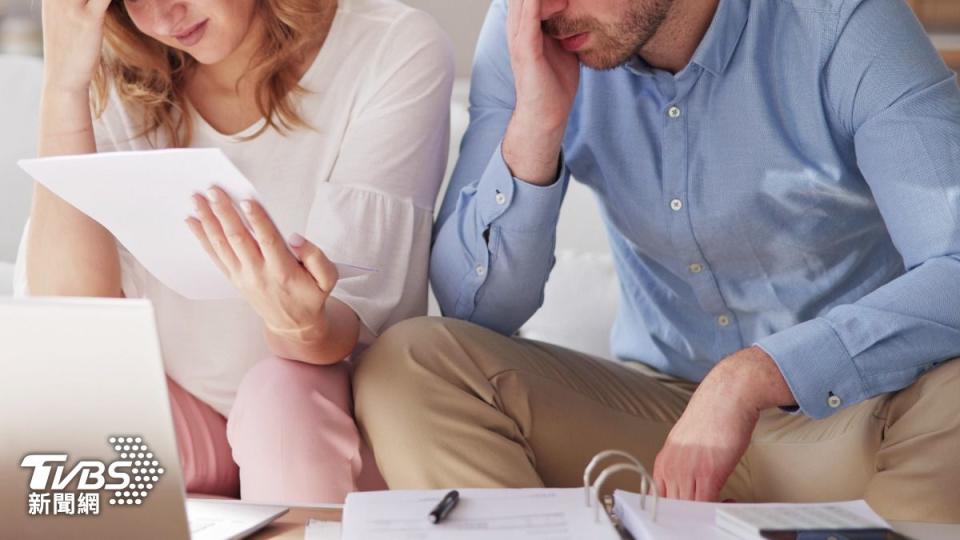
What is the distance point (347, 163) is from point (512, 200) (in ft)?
0.74

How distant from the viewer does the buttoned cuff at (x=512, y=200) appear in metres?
1.52

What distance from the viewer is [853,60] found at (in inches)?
57.0

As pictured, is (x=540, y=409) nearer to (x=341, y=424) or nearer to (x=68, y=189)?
(x=341, y=424)

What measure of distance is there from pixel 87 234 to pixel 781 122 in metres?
0.87

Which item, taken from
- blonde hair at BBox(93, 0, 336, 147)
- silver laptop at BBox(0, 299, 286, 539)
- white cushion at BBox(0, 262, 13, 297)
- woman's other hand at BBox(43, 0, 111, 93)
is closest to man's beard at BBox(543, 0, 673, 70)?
blonde hair at BBox(93, 0, 336, 147)

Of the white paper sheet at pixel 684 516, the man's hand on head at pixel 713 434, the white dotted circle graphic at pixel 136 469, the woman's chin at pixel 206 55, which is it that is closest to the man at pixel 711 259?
the man's hand on head at pixel 713 434

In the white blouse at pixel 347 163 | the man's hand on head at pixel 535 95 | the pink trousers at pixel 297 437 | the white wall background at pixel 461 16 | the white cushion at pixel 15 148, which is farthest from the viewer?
the white wall background at pixel 461 16

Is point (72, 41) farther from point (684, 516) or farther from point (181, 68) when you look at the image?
point (684, 516)

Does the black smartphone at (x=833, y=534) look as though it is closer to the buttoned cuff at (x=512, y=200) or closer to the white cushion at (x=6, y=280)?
the buttoned cuff at (x=512, y=200)

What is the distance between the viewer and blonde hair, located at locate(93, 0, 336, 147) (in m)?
1.64

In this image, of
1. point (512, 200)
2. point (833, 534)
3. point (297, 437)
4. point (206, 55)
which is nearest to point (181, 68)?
point (206, 55)

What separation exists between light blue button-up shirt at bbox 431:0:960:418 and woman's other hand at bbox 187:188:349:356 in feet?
0.86

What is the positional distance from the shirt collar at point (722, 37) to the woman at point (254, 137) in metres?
0.34

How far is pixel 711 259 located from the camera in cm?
160
